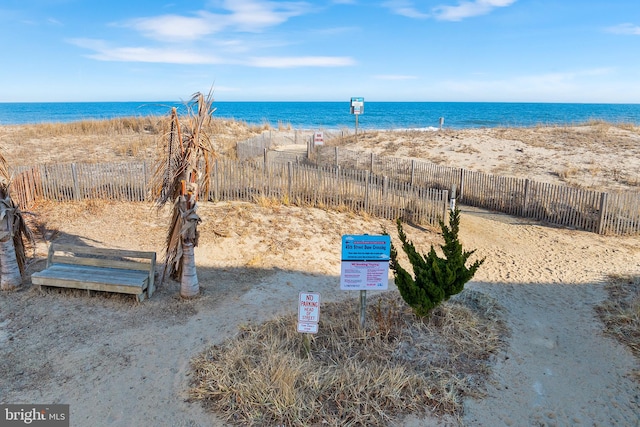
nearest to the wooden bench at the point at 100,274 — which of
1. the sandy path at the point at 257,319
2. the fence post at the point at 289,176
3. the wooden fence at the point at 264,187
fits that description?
the sandy path at the point at 257,319

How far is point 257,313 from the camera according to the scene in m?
7.12

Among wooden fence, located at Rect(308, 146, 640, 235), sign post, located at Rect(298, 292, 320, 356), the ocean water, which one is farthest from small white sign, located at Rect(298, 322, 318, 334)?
the ocean water

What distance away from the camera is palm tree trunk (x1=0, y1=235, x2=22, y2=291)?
736 cm

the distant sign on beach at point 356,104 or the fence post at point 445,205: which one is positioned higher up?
the distant sign on beach at point 356,104

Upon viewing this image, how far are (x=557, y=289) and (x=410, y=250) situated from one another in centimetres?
351

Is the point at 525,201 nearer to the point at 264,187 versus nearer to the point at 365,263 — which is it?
the point at 264,187

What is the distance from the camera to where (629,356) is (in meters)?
6.15

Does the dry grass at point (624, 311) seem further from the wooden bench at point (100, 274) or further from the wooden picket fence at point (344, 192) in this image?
the wooden bench at point (100, 274)

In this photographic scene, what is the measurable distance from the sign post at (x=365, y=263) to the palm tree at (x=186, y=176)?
2632 mm

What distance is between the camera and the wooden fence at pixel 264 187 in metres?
11.9

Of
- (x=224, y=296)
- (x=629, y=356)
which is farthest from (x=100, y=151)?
(x=629, y=356)

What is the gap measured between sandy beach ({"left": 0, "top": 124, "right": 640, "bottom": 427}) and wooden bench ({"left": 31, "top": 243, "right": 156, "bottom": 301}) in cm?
25

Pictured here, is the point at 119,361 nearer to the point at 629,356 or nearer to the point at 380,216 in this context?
the point at 629,356

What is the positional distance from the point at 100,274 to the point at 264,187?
6.09 meters
